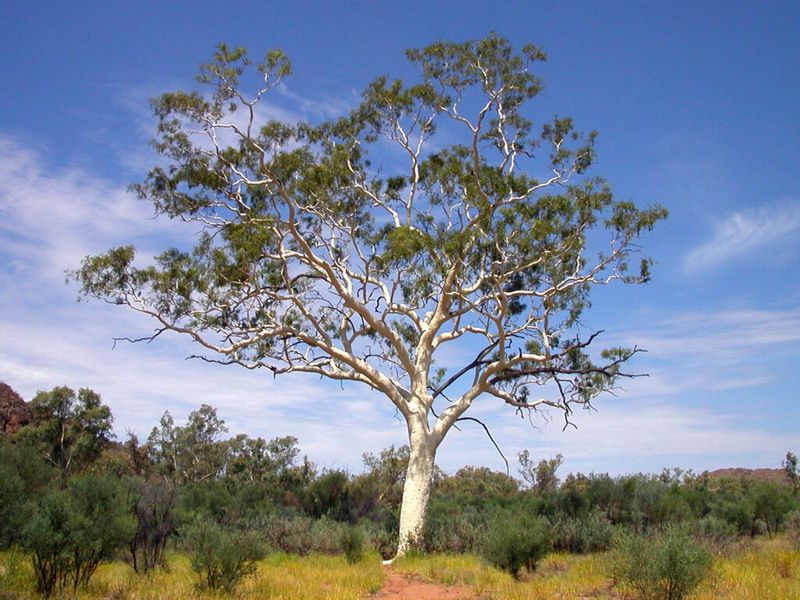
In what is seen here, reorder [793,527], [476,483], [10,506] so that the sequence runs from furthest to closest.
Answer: [476,483] → [793,527] → [10,506]

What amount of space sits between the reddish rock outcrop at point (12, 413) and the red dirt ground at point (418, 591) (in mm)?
29856

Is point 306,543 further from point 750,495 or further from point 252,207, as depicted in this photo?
point 750,495

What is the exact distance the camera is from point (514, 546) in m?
11.4

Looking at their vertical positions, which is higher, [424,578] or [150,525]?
[150,525]

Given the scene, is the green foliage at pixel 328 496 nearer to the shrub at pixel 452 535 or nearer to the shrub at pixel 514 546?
the shrub at pixel 452 535

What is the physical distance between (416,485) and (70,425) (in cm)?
2297

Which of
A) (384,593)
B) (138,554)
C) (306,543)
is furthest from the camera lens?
(306,543)

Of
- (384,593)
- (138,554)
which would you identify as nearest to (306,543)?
(138,554)

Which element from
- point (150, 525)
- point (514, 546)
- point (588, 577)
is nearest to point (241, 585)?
point (150, 525)

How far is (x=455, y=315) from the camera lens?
16891mm

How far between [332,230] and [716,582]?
11971 millimetres

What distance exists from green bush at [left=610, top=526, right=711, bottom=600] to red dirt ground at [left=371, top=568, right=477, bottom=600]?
218 cm

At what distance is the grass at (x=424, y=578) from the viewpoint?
8797 mm

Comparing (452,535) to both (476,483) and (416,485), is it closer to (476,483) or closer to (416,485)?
(416,485)
